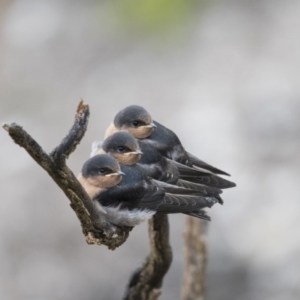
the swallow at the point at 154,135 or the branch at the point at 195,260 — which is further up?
the swallow at the point at 154,135

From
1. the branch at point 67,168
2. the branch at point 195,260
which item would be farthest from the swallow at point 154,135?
the branch at point 195,260

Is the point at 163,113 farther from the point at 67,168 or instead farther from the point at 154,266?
the point at 67,168

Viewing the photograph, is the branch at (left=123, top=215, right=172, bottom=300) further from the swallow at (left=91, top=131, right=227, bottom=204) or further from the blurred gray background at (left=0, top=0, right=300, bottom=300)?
the blurred gray background at (left=0, top=0, right=300, bottom=300)

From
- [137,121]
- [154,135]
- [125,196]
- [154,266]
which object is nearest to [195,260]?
[154,266]

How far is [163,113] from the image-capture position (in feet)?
29.3

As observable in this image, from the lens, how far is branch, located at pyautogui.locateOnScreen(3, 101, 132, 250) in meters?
2.49

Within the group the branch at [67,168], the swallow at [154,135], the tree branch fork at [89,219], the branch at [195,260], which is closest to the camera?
the branch at [67,168]

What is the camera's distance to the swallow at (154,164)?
11.5 ft

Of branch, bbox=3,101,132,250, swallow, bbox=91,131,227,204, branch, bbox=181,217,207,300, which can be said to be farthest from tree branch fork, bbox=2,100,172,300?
branch, bbox=181,217,207,300

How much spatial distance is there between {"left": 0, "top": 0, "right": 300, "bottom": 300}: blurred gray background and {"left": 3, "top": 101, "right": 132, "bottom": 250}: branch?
4153 millimetres

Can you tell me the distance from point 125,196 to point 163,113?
5480 millimetres

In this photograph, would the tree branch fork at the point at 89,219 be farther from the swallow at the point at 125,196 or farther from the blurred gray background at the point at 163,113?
the blurred gray background at the point at 163,113

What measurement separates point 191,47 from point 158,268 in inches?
265

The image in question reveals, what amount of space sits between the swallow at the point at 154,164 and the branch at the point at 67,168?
1.50ft
